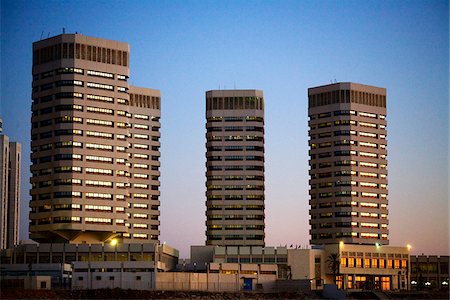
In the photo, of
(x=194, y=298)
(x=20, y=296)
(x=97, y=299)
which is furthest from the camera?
(x=194, y=298)

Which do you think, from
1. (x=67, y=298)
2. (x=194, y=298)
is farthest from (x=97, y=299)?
(x=194, y=298)

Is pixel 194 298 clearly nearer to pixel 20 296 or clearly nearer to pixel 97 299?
pixel 97 299

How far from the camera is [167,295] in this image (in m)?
199

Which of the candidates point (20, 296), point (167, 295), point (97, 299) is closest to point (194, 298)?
point (167, 295)

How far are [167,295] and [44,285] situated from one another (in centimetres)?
2622

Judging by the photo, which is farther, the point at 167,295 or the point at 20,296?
the point at 167,295

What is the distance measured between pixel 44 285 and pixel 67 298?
51.4 ft

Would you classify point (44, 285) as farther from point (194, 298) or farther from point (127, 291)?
point (194, 298)

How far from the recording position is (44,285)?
199 meters

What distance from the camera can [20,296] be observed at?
176 meters

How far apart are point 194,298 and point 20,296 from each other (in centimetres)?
3990

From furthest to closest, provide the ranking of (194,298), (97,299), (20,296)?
(194,298) < (97,299) < (20,296)

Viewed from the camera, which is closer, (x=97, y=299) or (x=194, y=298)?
(x=97, y=299)

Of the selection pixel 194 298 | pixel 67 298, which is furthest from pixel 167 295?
Answer: pixel 67 298
